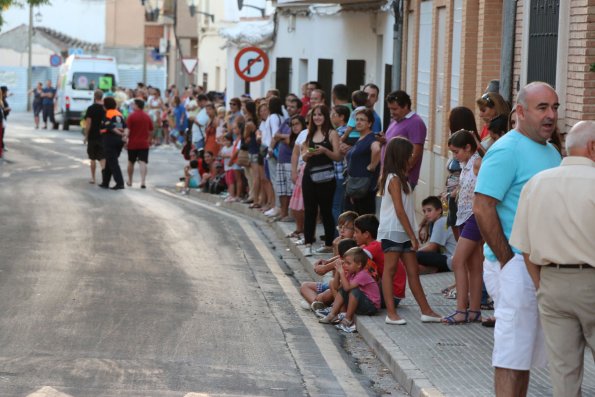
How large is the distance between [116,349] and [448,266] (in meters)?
4.98

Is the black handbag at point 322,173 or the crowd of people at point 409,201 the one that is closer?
the crowd of people at point 409,201

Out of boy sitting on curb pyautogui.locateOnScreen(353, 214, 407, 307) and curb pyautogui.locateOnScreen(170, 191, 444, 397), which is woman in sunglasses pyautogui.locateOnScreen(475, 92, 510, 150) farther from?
curb pyautogui.locateOnScreen(170, 191, 444, 397)

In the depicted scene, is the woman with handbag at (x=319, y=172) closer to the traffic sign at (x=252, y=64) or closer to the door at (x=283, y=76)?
Result: the traffic sign at (x=252, y=64)

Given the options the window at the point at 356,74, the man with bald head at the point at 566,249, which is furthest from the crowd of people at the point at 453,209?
the window at the point at 356,74

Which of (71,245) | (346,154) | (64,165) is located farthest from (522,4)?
(64,165)

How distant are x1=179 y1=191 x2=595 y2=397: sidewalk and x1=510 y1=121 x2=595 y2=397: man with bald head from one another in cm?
162

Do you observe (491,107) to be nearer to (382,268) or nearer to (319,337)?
(382,268)

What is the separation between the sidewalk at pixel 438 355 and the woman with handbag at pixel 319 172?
3304 mm

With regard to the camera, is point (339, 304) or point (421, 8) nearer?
point (339, 304)

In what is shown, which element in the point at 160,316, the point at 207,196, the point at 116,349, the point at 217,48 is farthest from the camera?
the point at 217,48

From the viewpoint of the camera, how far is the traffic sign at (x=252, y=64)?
24.2 metres

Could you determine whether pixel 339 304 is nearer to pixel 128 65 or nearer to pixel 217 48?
pixel 217 48

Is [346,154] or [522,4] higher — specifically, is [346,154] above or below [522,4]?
below

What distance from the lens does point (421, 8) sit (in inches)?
823
